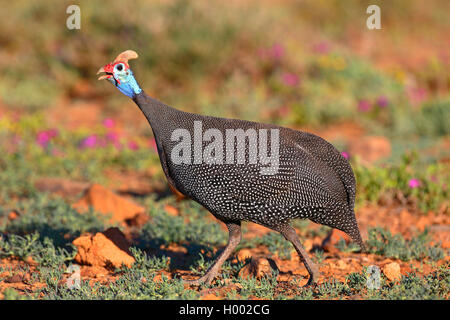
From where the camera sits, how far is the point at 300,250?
3.70 meters

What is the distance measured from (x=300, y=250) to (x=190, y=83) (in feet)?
20.2

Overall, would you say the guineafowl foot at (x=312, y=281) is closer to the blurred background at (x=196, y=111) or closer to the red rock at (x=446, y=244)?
the blurred background at (x=196, y=111)

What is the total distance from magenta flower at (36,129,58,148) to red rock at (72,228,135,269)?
10.1 ft

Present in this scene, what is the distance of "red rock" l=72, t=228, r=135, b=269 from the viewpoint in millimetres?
4117

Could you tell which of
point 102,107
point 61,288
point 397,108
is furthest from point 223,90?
point 61,288

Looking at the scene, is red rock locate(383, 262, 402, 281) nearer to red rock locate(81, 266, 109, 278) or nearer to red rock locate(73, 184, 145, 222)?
red rock locate(81, 266, 109, 278)

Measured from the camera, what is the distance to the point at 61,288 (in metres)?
3.58

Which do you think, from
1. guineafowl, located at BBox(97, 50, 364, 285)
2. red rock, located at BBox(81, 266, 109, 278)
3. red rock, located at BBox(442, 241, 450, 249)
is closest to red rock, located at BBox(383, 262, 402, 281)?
guineafowl, located at BBox(97, 50, 364, 285)

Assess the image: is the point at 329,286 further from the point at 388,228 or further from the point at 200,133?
the point at 388,228

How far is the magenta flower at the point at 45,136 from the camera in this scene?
275 inches

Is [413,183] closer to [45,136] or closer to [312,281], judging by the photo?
[312,281]

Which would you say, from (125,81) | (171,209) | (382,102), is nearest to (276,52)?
(382,102)

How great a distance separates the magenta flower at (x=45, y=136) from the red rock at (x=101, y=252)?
10.1 feet
